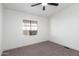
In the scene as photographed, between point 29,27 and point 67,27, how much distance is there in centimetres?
247

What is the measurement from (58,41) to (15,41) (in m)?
2.91

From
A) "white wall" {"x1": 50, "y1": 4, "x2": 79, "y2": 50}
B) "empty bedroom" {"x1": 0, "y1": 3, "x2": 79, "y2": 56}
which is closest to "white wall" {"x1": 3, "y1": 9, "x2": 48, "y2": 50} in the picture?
"empty bedroom" {"x1": 0, "y1": 3, "x2": 79, "y2": 56}

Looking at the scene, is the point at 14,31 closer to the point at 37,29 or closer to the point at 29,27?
the point at 29,27

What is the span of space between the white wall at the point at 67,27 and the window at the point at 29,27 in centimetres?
153

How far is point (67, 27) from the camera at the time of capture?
4215 mm

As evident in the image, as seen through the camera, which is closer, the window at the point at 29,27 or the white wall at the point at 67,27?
the white wall at the point at 67,27

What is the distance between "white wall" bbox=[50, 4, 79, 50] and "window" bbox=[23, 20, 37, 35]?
153cm

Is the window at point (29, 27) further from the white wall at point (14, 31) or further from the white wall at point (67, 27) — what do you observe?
the white wall at point (67, 27)

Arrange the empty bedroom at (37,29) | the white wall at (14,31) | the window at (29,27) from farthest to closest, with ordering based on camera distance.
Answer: the window at (29,27)
the white wall at (14,31)
the empty bedroom at (37,29)

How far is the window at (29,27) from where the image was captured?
184 inches

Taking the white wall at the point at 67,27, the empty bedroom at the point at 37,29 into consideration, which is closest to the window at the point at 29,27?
the empty bedroom at the point at 37,29

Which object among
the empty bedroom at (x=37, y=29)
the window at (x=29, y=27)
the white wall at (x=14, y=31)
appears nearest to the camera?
the empty bedroom at (x=37, y=29)

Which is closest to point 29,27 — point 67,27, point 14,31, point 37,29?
point 37,29

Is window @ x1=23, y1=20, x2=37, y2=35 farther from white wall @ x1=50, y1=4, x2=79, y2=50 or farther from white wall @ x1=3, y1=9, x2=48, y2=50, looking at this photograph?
white wall @ x1=50, y1=4, x2=79, y2=50
